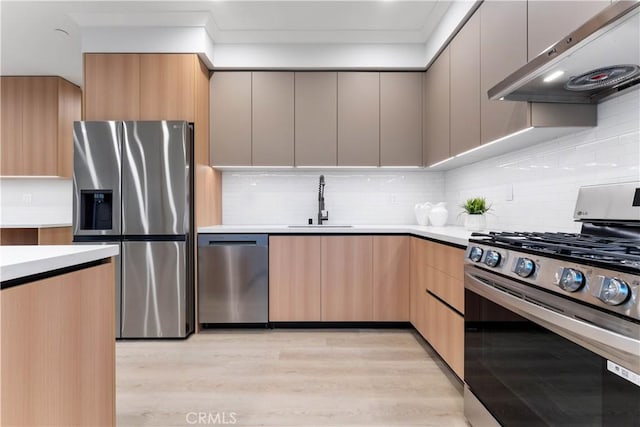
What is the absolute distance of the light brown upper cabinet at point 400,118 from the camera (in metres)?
3.25

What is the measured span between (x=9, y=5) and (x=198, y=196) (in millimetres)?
2000

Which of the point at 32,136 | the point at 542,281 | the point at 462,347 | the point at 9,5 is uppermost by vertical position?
the point at 9,5

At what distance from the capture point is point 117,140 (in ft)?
9.09

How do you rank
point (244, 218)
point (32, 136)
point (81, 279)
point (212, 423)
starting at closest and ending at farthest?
point (81, 279)
point (212, 423)
point (244, 218)
point (32, 136)

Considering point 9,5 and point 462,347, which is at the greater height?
point 9,5

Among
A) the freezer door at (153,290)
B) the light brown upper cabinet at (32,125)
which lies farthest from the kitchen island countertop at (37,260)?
the light brown upper cabinet at (32,125)

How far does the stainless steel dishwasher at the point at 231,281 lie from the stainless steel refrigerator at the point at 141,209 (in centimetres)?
19

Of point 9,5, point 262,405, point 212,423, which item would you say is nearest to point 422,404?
point 262,405

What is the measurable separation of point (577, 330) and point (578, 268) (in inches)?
6.7

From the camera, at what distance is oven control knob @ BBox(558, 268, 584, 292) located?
94 cm

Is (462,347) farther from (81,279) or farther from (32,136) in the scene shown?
(32,136)

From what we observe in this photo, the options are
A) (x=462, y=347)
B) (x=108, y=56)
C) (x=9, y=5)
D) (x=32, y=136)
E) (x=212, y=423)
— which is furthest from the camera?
(x=32, y=136)

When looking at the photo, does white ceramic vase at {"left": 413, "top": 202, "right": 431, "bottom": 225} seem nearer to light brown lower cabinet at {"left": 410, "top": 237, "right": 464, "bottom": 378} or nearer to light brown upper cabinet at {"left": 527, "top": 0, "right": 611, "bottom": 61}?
light brown lower cabinet at {"left": 410, "top": 237, "right": 464, "bottom": 378}

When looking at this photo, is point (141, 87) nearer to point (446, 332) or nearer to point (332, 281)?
point (332, 281)
